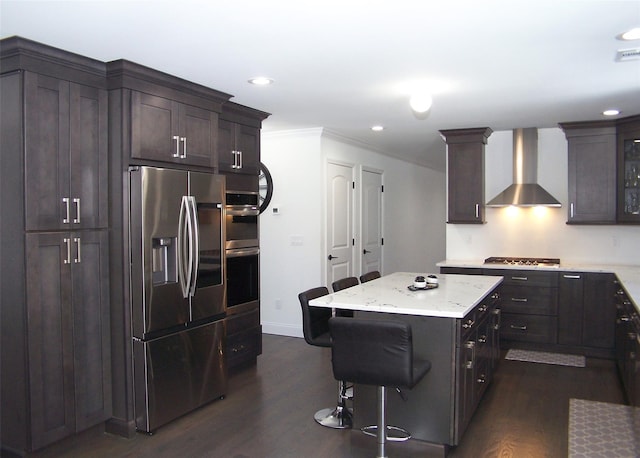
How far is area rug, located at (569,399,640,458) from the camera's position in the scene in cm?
309

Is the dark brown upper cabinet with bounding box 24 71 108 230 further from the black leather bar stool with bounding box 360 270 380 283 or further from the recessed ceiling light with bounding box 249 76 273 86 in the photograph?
the black leather bar stool with bounding box 360 270 380 283

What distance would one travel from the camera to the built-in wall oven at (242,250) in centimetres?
451

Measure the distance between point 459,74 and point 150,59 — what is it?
208cm

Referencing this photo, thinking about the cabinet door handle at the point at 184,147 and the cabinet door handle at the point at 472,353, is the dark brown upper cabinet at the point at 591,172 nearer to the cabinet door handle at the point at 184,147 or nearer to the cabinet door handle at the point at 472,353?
the cabinet door handle at the point at 472,353

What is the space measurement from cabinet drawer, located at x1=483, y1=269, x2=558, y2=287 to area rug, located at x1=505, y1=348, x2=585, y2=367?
72 centimetres

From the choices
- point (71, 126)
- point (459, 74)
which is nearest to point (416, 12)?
point (459, 74)

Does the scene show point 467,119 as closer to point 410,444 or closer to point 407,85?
point 407,85

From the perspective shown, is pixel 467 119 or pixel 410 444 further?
pixel 467 119

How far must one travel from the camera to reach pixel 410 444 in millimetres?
3109

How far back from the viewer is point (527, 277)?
17.8 feet

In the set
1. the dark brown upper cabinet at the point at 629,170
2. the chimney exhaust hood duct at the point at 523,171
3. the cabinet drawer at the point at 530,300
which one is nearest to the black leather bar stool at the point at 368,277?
the cabinet drawer at the point at 530,300

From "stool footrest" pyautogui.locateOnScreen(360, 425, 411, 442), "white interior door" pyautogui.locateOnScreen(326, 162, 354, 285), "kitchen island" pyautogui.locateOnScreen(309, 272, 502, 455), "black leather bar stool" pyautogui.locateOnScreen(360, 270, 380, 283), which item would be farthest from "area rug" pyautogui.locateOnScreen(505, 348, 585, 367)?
"stool footrest" pyautogui.locateOnScreen(360, 425, 411, 442)

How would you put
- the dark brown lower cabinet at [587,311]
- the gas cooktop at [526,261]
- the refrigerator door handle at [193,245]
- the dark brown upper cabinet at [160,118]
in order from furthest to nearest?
the gas cooktop at [526,261]
the dark brown lower cabinet at [587,311]
the refrigerator door handle at [193,245]
the dark brown upper cabinet at [160,118]

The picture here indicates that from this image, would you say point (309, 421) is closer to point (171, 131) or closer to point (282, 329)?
point (171, 131)
